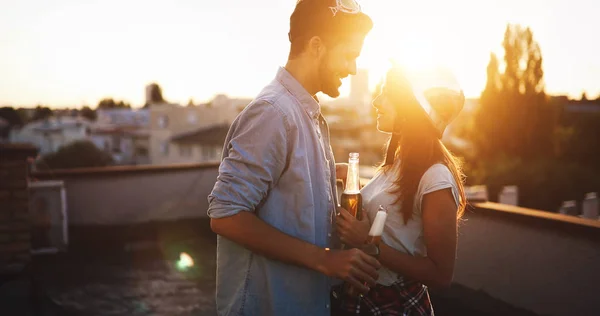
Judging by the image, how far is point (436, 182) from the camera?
182 centimetres

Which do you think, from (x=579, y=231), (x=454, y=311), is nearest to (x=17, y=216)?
(x=454, y=311)

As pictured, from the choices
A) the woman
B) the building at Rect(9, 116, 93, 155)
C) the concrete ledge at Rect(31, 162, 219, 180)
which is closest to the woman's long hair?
the woman

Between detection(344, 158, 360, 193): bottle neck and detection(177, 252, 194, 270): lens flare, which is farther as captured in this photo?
detection(177, 252, 194, 270): lens flare

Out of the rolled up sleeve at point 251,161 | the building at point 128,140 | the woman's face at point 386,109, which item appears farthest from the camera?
the building at point 128,140

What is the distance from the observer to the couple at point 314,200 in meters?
1.42

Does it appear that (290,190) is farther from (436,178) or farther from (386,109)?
(386,109)

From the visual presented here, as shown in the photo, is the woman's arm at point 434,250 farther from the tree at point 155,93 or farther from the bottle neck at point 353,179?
the tree at point 155,93

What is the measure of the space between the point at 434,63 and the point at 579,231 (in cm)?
350

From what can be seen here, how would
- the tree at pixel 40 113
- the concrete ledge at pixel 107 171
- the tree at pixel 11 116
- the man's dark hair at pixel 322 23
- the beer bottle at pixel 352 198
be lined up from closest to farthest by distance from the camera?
the man's dark hair at pixel 322 23, the beer bottle at pixel 352 198, the concrete ledge at pixel 107 171, the tree at pixel 11 116, the tree at pixel 40 113

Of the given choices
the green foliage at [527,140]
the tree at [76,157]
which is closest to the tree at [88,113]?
the tree at [76,157]

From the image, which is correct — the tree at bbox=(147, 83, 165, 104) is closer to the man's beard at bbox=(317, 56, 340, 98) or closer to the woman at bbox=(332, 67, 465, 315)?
the woman at bbox=(332, 67, 465, 315)

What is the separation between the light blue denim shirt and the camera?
1405mm

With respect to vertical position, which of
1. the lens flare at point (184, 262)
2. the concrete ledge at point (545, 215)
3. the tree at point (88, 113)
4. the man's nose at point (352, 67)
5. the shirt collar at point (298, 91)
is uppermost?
the man's nose at point (352, 67)

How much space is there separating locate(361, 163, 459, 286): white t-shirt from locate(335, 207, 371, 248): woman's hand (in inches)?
13.9
